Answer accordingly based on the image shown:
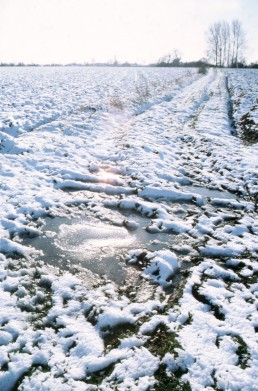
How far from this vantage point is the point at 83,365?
10.2 feet

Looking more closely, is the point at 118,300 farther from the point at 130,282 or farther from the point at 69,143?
the point at 69,143

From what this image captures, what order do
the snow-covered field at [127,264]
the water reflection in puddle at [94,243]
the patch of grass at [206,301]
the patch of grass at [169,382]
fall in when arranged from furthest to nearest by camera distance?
the water reflection in puddle at [94,243] → the patch of grass at [206,301] → the snow-covered field at [127,264] → the patch of grass at [169,382]

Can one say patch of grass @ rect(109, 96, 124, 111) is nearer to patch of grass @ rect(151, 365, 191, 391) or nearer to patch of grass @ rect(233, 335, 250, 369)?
patch of grass @ rect(233, 335, 250, 369)

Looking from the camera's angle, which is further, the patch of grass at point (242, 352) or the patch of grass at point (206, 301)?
the patch of grass at point (206, 301)

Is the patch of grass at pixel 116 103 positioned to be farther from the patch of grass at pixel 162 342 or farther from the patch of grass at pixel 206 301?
the patch of grass at pixel 162 342

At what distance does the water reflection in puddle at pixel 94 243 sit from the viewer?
4.55 m

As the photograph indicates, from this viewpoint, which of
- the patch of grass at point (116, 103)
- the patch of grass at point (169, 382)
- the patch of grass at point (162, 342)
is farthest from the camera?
the patch of grass at point (116, 103)

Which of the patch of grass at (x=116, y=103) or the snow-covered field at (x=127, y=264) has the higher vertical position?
the patch of grass at (x=116, y=103)

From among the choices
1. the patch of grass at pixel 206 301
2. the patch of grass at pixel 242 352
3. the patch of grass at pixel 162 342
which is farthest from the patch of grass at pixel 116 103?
the patch of grass at pixel 242 352

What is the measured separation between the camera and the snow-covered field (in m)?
3.11

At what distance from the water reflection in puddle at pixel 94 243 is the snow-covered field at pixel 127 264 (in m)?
0.02

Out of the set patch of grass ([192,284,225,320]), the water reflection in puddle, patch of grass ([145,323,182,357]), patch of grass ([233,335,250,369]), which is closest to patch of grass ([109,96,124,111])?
the water reflection in puddle

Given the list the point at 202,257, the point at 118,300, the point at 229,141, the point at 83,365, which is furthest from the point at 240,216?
the point at 229,141

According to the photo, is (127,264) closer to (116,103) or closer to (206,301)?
(206,301)
